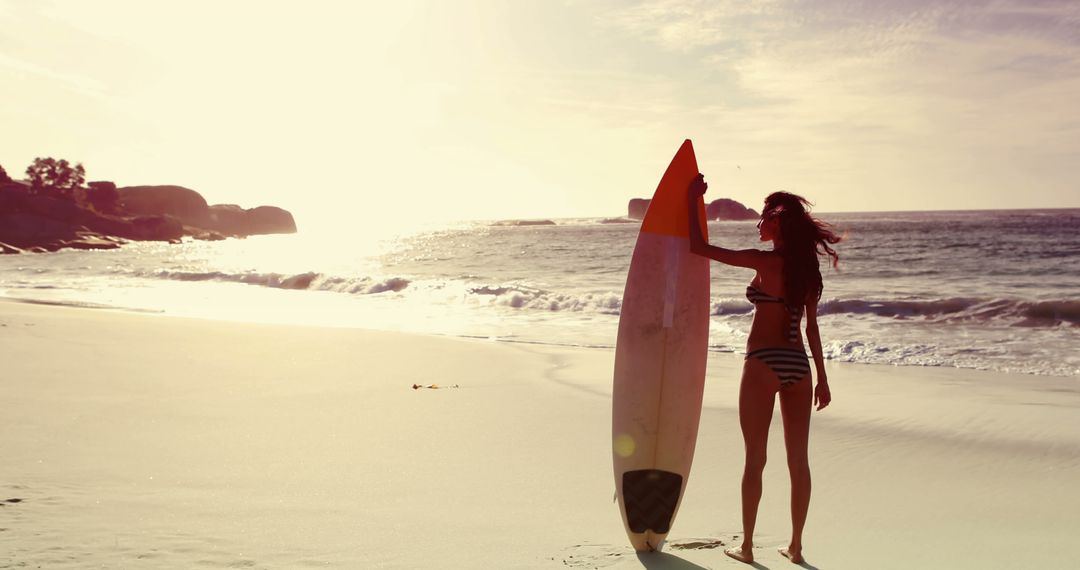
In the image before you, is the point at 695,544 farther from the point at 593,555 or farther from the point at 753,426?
the point at 753,426

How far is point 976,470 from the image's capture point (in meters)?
5.20

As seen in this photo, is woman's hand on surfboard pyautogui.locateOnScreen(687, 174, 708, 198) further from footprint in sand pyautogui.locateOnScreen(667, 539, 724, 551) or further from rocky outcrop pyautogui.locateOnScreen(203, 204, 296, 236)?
rocky outcrop pyautogui.locateOnScreen(203, 204, 296, 236)

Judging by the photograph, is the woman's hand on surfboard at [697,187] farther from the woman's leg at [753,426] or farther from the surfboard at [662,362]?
the woman's leg at [753,426]

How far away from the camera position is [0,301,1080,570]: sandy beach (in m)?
3.55

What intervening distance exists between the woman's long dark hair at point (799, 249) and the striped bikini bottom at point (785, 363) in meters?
0.20

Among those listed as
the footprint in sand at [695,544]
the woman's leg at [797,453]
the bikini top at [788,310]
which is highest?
the bikini top at [788,310]

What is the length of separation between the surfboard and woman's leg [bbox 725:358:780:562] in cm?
39

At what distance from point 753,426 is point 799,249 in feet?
2.64

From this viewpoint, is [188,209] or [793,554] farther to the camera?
[188,209]

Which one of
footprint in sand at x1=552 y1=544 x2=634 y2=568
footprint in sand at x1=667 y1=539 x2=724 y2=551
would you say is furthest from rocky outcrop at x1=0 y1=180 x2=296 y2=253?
footprint in sand at x1=667 y1=539 x2=724 y2=551

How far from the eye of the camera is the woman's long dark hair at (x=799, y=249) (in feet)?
11.2

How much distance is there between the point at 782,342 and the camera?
347cm

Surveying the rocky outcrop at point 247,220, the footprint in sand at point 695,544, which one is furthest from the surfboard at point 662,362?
the rocky outcrop at point 247,220

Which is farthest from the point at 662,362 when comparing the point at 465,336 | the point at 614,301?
the point at 614,301
